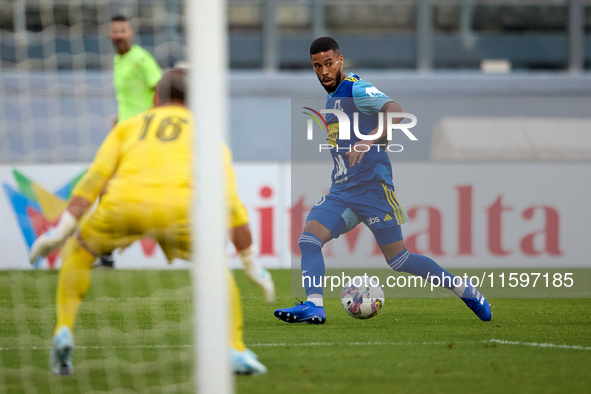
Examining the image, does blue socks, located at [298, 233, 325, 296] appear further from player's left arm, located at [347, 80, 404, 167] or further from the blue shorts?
player's left arm, located at [347, 80, 404, 167]

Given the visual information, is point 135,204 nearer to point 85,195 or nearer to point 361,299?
point 85,195

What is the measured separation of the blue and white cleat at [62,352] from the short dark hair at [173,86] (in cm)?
110

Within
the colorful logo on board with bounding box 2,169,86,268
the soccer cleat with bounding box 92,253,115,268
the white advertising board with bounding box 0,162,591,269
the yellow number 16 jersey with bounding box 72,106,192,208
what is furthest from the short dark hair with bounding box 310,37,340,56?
the colorful logo on board with bounding box 2,169,86,268

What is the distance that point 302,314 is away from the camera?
528 centimetres

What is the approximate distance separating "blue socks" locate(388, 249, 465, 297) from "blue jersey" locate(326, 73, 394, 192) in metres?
0.51

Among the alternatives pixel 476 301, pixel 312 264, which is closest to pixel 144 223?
pixel 312 264

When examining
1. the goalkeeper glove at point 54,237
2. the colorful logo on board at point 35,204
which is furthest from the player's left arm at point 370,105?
the colorful logo on board at point 35,204

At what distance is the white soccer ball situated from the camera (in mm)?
5430

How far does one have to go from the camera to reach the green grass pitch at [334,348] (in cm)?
347

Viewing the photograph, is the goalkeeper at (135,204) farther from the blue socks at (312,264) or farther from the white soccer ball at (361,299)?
the white soccer ball at (361,299)

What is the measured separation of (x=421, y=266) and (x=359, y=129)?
3.26 ft

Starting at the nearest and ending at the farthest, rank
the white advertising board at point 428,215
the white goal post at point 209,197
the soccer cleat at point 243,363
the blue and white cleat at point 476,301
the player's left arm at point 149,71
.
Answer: the white goal post at point 209,197 < the soccer cleat at point 243,363 < the blue and white cleat at point 476,301 < the player's left arm at point 149,71 < the white advertising board at point 428,215

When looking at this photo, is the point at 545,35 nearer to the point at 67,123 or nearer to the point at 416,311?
the point at 67,123

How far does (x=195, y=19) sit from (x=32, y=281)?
6.98 meters
